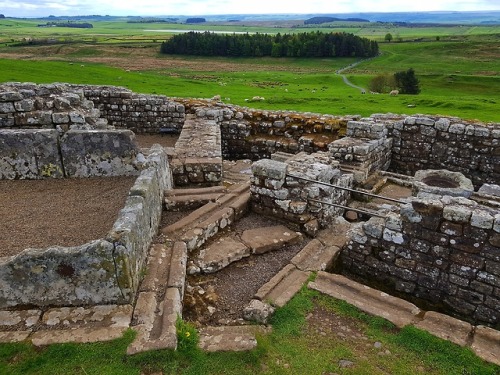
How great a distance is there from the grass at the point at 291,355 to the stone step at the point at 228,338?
8 centimetres

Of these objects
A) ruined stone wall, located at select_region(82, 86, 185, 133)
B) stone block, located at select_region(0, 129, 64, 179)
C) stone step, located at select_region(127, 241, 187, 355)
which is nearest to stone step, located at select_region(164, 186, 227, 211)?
stone step, located at select_region(127, 241, 187, 355)

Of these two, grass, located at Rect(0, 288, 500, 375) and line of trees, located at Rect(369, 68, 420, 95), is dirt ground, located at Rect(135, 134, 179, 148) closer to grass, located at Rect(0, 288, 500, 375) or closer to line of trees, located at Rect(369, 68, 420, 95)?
grass, located at Rect(0, 288, 500, 375)

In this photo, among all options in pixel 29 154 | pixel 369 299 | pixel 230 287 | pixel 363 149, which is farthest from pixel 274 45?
pixel 369 299

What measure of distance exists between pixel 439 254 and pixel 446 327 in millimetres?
1435

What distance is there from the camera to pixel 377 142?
1259 cm

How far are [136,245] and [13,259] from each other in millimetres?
1453

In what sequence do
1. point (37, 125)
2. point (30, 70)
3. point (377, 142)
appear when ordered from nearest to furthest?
point (37, 125) → point (377, 142) → point (30, 70)

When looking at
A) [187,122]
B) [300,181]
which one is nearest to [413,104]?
[187,122]

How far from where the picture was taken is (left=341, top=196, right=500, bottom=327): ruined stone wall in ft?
20.9

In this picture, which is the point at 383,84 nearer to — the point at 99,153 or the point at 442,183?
the point at 442,183

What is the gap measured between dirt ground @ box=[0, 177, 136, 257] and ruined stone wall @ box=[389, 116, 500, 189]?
9.54 metres

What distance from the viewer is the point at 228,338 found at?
16.5 ft

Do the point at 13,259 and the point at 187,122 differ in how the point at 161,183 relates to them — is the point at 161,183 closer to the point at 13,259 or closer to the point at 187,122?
the point at 13,259

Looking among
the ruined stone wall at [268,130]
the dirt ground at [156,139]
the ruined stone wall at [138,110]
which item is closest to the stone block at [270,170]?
the ruined stone wall at [268,130]
